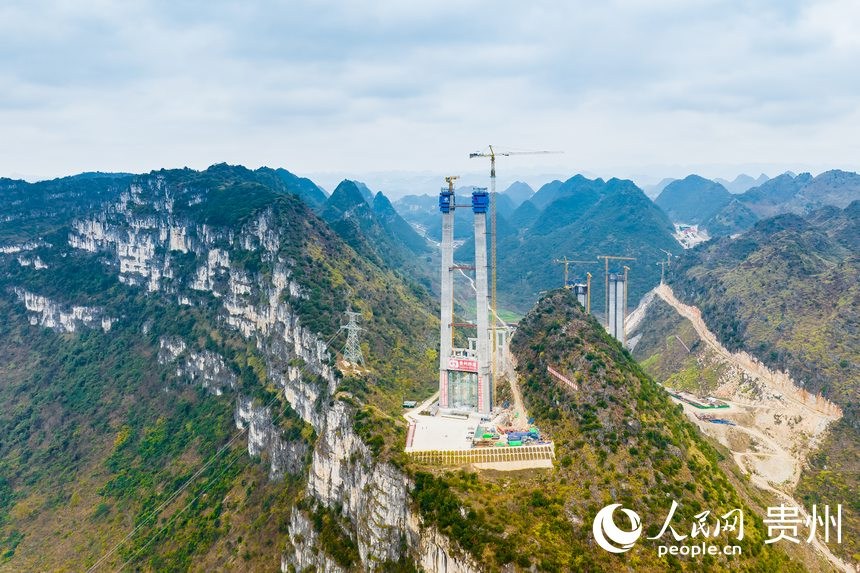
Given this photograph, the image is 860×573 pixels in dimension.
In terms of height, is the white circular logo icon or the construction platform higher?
the construction platform

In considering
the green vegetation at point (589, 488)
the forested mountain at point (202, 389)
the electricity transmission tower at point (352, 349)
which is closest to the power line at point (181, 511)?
the forested mountain at point (202, 389)

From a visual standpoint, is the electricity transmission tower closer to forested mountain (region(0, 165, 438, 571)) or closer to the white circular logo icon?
forested mountain (region(0, 165, 438, 571))

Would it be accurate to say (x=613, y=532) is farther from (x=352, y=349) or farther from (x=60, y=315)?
(x=60, y=315)

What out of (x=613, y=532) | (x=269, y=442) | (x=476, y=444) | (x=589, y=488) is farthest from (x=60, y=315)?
(x=613, y=532)

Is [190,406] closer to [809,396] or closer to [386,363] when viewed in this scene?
[386,363]

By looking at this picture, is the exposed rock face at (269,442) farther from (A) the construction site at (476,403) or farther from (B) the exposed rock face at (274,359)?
(A) the construction site at (476,403)

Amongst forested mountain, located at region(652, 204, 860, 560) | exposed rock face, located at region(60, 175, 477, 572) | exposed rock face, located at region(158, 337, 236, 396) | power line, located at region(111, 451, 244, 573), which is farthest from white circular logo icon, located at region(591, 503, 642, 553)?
exposed rock face, located at region(158, 337, 236, 396)
